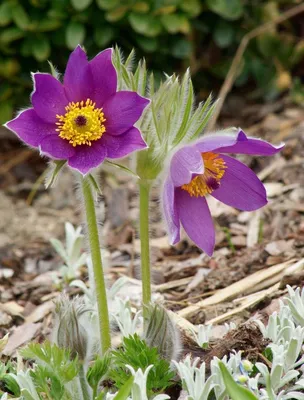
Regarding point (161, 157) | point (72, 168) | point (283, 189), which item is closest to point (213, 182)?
point (161, 157)

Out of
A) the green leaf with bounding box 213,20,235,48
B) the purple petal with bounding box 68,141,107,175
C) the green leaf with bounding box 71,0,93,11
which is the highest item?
the purple petal with bounding box 68,141,107,175

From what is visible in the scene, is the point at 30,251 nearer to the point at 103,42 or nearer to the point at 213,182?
the point at 103,42

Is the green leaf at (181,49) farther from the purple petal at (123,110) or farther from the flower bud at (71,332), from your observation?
the flower bud at (71,332)

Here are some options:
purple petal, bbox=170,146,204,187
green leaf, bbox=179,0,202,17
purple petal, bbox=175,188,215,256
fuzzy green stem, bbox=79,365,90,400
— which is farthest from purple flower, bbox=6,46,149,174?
green leaf, bbox=179,0,202,17

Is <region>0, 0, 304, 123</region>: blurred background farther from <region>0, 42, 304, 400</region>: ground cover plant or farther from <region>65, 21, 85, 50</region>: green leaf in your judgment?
<region>0, 42, 304, 400</region>: ground cover plant

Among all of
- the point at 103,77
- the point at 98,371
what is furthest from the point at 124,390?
the point at 103,77
